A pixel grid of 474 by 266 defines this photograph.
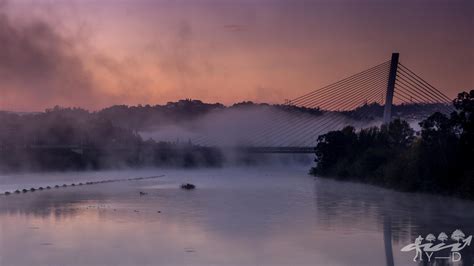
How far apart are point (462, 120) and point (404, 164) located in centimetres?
536

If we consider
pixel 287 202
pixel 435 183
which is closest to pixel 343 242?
pixel 287 202

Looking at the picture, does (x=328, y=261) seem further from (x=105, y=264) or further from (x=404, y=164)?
(x=404, y=164)

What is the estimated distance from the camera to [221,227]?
24.6 meters

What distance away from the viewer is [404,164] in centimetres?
4328

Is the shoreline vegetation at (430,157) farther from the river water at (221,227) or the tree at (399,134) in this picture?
the river water at (221,227)

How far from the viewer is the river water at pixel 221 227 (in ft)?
62.7

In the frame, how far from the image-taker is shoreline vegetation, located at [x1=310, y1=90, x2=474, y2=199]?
37844 mm

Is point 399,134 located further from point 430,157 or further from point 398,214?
point 398,214
